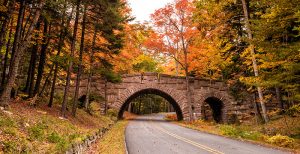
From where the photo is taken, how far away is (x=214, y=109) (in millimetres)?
32906

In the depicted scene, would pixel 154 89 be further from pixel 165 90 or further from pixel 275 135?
pixel 275 135

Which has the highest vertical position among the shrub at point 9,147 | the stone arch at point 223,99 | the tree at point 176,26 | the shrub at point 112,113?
the tree at point 176,26

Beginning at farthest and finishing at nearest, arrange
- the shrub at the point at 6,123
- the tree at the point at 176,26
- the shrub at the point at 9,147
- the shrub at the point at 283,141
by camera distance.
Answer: the tree at the point at 176,26 → the shrub at the point at 283,141 → the shrub at the point at 6,123 → the shrub at the point at 9,147

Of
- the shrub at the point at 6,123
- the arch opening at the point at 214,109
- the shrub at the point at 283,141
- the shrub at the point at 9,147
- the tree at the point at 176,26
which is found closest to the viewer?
the shrub at the point at 9,147

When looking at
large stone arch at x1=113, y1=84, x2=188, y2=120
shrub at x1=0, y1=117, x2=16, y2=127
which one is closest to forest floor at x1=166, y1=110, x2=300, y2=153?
shrub at x1=0, y1=117, x2=16, y2=127

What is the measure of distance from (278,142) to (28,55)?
57.9ft

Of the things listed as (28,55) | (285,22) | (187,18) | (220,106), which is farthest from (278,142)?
(220,106)

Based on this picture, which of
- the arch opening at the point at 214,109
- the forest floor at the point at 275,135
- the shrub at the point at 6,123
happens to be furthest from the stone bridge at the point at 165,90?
the shrub at the point at 6,123

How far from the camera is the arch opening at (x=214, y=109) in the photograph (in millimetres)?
30141

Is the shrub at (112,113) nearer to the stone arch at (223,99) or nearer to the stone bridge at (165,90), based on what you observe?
the stone bridge at (165,90)

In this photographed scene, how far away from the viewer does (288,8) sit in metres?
10.2

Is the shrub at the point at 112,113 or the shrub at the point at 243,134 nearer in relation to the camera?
the shrub at the point at 243,134

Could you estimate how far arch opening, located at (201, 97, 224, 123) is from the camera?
30141 mm

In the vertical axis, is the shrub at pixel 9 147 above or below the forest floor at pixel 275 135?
above
